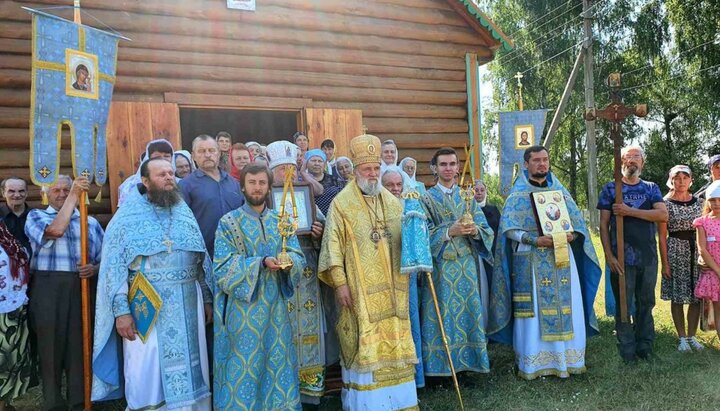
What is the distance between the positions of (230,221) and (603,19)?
23.3 metres

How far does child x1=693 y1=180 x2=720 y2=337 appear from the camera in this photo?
5.46 meters

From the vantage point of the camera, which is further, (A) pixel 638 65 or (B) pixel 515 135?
(A) pixel 638 65

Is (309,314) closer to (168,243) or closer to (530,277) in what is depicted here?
(168,243)

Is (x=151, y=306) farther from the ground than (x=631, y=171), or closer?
closer

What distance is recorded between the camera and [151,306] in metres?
3.67

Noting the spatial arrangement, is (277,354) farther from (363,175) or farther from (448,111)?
(448,111)

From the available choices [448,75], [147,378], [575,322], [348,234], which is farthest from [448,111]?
[147,378]

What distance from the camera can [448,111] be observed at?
8.52 m

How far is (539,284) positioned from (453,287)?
0.82 meters

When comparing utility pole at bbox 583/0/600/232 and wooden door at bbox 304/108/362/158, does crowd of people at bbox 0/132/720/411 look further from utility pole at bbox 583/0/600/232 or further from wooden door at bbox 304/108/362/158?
utility pole at bbox 583/0/600/232

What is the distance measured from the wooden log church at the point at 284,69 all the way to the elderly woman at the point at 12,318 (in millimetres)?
2138

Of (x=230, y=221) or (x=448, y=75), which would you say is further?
(x=448, y=75)

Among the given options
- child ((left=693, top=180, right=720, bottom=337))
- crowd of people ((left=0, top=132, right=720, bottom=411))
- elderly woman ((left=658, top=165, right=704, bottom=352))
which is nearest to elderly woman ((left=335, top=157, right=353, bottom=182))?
crowd of people ((left=0, top=132, right=720, bottom=411))

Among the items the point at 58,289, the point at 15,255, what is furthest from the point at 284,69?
the point at 15,255
